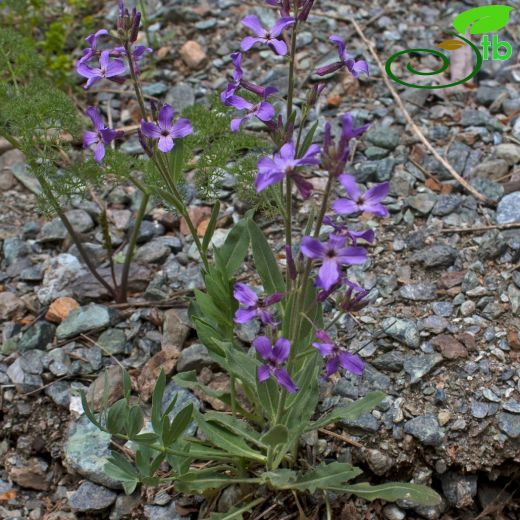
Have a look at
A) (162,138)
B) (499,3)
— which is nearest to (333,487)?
(162,138)

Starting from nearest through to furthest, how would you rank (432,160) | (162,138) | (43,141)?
1. (162,138)
2. (43,141)
3. (432,160)

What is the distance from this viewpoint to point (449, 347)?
333cm

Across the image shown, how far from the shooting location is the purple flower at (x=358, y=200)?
2029mm

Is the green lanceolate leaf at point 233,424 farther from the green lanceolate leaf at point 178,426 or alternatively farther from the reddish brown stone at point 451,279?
the reddish brown stone at point 451,279

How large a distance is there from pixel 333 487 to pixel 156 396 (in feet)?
2.51

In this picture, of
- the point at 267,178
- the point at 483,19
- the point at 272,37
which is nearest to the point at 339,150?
the point at 267,178

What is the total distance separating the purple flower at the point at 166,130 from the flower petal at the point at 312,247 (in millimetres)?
685

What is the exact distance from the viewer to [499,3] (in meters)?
5.10

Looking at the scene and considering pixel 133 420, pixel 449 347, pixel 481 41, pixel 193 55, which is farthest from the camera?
pixel 193 55

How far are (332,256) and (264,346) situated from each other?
400 millimetres

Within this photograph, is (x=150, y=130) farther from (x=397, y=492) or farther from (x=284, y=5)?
(x=397, y=492)

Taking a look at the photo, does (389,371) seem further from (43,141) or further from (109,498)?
(43,141)

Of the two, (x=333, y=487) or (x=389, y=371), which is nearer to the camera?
(x=333, y=487)

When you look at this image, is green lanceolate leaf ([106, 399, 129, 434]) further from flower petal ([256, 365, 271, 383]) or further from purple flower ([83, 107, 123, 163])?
purple flower ([83, 107, 123, 163])
